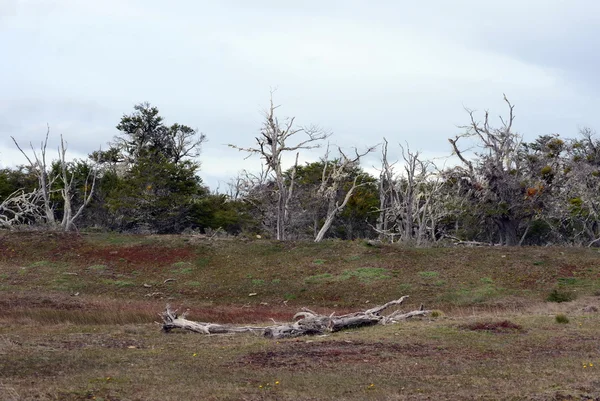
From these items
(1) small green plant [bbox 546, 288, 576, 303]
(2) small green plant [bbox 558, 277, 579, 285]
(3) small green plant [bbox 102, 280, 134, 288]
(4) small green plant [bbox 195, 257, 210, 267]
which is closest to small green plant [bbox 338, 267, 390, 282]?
(4) small green plant [bbox 195, 257, 210, 267]

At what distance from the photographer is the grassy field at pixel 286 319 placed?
39.6 ft

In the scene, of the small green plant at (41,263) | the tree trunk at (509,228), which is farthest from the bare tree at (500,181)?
the small green plant at (41,263)

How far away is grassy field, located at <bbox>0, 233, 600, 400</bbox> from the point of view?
12078 millimetres

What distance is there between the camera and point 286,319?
24688mm

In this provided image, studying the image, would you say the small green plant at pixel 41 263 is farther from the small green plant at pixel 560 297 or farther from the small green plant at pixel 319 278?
the small green plant at pixel 560 297

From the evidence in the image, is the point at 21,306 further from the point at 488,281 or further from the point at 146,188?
the point at 146,188

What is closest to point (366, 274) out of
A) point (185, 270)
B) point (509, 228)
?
point (185, 270)

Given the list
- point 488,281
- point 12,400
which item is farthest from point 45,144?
point 12,400

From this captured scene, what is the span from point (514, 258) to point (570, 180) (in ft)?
46.6

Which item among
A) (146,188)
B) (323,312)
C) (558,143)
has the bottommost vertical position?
(323,312)

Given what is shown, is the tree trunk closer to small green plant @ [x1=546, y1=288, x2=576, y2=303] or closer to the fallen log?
small green plant @ [x1=546, y1=288, x2=576, y2=303]

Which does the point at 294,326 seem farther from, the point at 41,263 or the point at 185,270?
the point at 41,263

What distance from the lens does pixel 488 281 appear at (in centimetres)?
3136

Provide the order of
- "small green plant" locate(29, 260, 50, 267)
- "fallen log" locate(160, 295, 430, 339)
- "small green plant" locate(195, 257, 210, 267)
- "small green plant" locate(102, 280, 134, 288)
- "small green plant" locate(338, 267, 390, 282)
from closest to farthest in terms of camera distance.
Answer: "fallen log" locate(160, 295, 430, 339) → "small green plant" locate(102, 280, 134, 288) → "small green plant" locate(338, 267, 390, 282) → "small green plant" locate(29, 260, 50, 267) → "small green plant" locate(195, 257, 210, 267)
